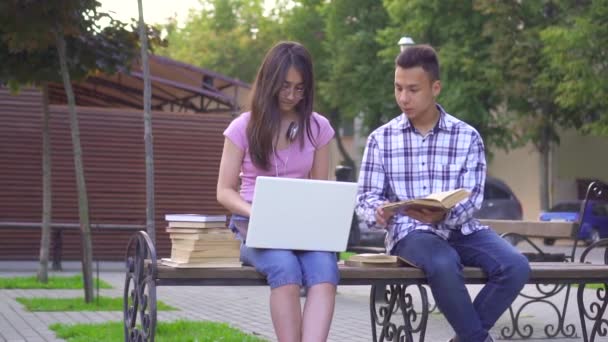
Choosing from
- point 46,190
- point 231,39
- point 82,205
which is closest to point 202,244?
point 82,205

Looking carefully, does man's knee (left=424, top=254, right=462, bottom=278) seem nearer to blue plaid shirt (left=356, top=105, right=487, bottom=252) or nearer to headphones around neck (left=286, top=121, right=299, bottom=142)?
blue plaid shirt (left=356, top=105, right=487, bottom=252)

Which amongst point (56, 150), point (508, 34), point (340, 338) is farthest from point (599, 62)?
point (340, 338)

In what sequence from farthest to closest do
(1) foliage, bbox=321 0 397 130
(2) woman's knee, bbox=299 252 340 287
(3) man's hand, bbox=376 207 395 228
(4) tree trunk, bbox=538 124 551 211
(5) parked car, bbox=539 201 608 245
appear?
(1) foliage, bbox=321 0 397 130
(4) tree trunk, bbox=538 124 551 211
(5) parked car, bbox=539 201 608 245
(3) man's hand, bbox=376 207 395 228
(2) woman's knee, bbox=299 252 340 287

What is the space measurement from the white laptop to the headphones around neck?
2.05ft

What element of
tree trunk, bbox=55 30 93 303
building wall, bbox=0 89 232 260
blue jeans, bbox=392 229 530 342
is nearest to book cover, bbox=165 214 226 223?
blue jeans, bbox=392 229 530 342

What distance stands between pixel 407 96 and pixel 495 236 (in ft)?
2.89

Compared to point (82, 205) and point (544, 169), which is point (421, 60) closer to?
point (82, 205)

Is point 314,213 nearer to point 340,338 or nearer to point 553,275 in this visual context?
point 553,275

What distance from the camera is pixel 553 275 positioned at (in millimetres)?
6668

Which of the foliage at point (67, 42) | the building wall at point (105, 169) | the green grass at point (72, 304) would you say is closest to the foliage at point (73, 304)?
the green grass at point (72, 304)

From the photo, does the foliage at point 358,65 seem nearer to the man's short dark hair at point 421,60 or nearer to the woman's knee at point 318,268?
the man's short dark hair at point 421,60

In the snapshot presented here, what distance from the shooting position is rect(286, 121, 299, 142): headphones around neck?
6.31 metres

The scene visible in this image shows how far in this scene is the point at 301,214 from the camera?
227 inches

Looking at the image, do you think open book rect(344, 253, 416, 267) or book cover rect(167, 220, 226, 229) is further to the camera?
open book rect(344, 253, 416, 267)
